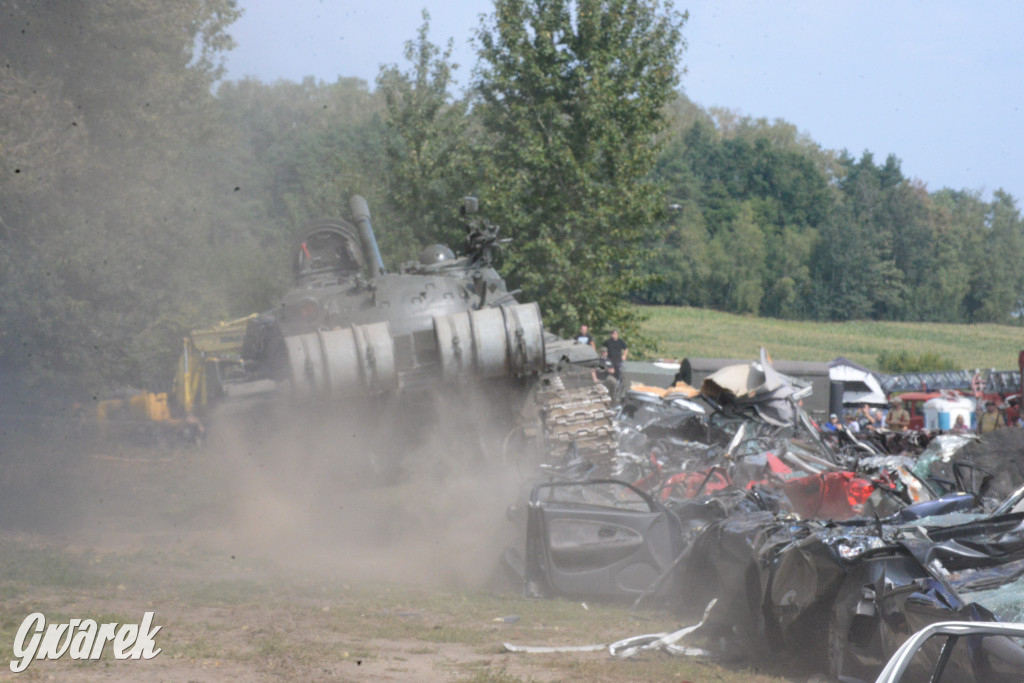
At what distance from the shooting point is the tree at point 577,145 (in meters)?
25.4

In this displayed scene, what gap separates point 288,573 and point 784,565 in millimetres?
5068

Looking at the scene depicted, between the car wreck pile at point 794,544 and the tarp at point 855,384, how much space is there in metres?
18.2

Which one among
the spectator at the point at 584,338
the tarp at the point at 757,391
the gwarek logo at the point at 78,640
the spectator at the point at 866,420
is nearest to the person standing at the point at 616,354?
the spectator at the point at 584,338

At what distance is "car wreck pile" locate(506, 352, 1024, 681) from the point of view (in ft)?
18.3

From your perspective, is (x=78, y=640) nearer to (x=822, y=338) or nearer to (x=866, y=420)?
(x=866, y=420)

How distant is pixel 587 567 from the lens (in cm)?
830

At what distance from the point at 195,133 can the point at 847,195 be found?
7591 centimetres

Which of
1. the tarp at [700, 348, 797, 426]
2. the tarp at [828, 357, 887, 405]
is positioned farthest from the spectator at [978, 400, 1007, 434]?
A: the tarp at [828, 357, 887, 405]

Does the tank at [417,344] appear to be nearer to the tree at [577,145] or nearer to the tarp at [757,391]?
the tarp at [757,391]

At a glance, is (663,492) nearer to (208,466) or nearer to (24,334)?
(208,466)

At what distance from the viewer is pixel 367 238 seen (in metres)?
14.6

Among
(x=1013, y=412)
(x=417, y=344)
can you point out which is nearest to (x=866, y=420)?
(x=1013, y=412)

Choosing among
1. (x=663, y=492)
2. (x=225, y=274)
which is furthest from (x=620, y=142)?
(x=663, y=492)

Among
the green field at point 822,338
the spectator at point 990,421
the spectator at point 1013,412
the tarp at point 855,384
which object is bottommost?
the green field at point 822,338
